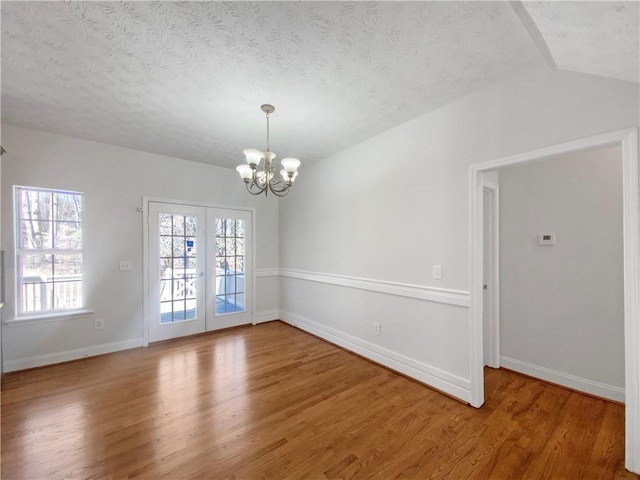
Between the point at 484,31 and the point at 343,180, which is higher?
the point at 484,31

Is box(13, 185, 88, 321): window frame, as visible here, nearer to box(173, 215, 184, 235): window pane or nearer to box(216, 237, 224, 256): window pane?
box(173, 215, 184, 235): window pane

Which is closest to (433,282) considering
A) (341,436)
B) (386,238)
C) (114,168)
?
(386,238)

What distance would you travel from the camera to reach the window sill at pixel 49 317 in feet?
9.77

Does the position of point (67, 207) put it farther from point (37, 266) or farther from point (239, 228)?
point (239, 228)

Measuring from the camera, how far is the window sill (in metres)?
2.98

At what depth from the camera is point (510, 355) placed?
3.00 meters

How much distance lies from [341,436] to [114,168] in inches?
167

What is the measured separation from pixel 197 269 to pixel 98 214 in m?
1.48

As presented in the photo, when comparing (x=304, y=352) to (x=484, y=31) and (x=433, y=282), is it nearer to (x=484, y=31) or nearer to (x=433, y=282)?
(x=433, y=282)

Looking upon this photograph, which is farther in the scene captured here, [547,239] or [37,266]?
[37,266]

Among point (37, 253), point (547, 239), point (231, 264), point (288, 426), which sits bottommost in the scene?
point (288, 426)

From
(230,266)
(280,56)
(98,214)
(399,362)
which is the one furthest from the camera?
(230,266)

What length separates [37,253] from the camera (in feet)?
10.3

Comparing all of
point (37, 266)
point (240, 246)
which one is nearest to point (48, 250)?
point (37, 266)
